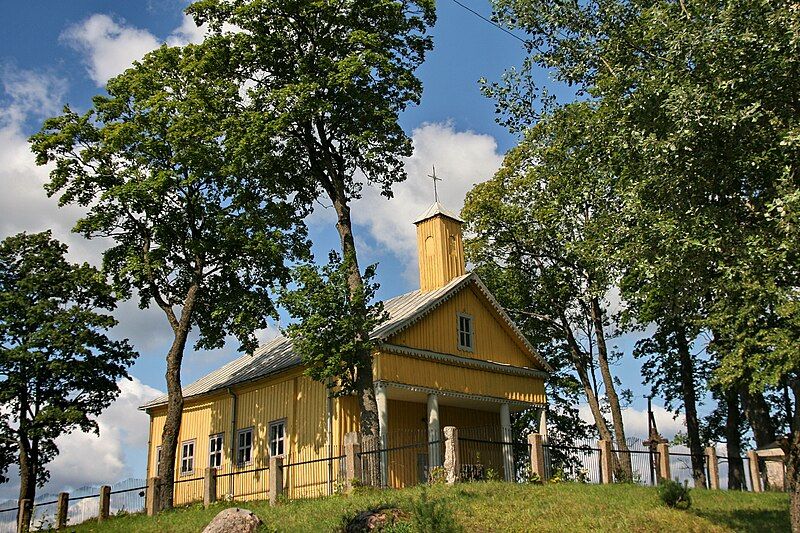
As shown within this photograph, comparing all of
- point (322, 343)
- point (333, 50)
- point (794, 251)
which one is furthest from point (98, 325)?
A: point (794, 251)

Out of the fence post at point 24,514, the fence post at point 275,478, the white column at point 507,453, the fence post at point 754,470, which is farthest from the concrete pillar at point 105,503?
the fence post at point 754,470

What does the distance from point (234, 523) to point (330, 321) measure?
7756 millimetres

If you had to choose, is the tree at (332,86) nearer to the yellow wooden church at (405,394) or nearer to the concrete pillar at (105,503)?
the yellow wooden church at (405,394)

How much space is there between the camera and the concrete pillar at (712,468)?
25219 mm

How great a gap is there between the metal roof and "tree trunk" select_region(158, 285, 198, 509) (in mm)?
3275

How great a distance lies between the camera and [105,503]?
24.0 m

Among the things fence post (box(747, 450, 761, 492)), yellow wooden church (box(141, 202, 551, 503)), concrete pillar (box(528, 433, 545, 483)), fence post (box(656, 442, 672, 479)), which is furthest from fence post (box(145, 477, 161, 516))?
fence post (box(747, 450, 761, 492))

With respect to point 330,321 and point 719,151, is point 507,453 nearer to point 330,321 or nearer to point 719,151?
point 330,321

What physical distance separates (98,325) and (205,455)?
6727 millimetres

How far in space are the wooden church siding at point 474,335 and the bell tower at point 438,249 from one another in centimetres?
106

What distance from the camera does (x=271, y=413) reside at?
27.7 m

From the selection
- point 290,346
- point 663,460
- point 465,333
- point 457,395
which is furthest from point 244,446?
point 663,460

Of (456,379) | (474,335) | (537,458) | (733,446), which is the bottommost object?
(537,458)

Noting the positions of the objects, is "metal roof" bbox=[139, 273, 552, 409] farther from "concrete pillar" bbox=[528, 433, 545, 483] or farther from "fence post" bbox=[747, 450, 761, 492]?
"fence post" bbox=[747, 450, 761, 492]
